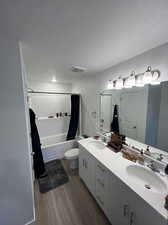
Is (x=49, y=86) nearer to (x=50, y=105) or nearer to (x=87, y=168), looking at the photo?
(x=50, y=105)

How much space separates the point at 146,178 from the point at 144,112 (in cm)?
86

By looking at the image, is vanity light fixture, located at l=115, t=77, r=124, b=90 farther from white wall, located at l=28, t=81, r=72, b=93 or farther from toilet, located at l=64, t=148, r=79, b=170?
white wall, located at l=28, t=81, r=72, b=93

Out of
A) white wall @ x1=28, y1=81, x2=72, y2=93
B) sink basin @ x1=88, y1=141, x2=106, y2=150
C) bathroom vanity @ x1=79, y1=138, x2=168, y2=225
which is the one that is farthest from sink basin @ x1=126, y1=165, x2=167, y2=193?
white wall @ x1=28, y1=81, x2=72, y2=93

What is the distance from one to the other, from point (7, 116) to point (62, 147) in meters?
2.05

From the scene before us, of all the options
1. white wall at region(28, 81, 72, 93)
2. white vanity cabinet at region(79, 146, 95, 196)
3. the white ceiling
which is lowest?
white vanity cabinet at region(79, 146, 95, 196)

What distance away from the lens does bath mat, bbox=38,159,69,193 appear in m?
1.95

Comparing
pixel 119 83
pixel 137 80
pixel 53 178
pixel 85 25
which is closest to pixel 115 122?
pixel 119 83

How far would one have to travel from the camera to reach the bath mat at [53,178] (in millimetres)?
1949

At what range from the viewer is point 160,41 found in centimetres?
114

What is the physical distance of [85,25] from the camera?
900 millimetres

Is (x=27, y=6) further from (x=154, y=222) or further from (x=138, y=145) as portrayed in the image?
(x=138, y=145)

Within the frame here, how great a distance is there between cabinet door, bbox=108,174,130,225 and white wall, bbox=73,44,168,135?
4.50ft

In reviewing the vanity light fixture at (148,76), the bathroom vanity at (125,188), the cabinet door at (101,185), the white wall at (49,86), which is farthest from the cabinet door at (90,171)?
the white wall at (49,86)

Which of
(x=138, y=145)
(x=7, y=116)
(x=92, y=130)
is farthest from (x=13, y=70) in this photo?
(x=92, y=130)
